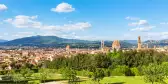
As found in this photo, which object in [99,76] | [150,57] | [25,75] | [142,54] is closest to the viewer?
[99,76]

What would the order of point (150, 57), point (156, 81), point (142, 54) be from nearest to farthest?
point (156, 81) → point (150, 57) → point (142, 54)

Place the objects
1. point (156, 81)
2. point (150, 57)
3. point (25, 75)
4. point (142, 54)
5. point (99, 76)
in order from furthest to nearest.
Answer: point (142, 54)
point (150, 57)
point (25, 75)
point (99, 76)
point (156, 81)

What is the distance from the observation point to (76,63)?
326 ft

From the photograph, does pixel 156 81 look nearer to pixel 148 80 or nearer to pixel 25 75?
pixel 148 80

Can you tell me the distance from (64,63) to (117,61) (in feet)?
58.7

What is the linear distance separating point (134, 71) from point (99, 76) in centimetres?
2208

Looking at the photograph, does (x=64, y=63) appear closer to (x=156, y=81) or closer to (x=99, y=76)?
(x=99, y=76)

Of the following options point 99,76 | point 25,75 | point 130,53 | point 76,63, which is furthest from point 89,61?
point 99,76

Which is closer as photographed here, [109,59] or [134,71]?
[134,71]

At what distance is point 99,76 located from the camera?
6338 cm

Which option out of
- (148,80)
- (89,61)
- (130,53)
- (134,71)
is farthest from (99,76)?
(130,53)

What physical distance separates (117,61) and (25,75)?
32460 millimetres

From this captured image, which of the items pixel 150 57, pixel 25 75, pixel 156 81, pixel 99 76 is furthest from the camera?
pixel 150 57

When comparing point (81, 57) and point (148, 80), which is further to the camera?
point (81, 57)
